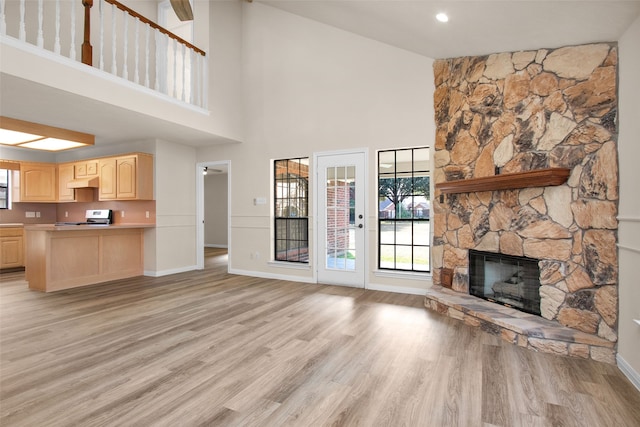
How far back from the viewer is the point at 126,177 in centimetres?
586

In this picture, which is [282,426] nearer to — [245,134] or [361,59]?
[361,59]

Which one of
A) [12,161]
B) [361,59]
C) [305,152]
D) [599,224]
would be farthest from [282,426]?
[12,161]

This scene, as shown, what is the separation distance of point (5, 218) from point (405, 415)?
8.61 meters

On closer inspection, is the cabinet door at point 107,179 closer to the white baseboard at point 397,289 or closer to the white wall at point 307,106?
the white wall at point 307,106

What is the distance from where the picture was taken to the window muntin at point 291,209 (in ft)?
18.4

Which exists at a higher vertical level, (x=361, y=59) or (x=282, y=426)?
(x=361, y=59)

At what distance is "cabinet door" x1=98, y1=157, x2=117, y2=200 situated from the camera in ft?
19.9

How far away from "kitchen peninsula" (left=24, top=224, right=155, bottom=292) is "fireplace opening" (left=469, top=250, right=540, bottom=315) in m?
5.35

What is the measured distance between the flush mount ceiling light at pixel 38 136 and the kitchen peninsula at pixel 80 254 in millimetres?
1347

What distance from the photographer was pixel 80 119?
4605 mm

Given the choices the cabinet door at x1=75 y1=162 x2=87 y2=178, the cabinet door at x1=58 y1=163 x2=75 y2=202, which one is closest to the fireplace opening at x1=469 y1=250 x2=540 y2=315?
the cabinet door at x1=75 y1=162 x2=87 y2=178

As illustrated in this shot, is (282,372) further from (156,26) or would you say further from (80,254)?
(156,26)

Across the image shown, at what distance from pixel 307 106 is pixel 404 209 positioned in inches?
90.2

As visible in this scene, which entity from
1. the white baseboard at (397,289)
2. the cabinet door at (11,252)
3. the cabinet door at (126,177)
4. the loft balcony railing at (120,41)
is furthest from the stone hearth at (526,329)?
the cabinet door at (11,252)
